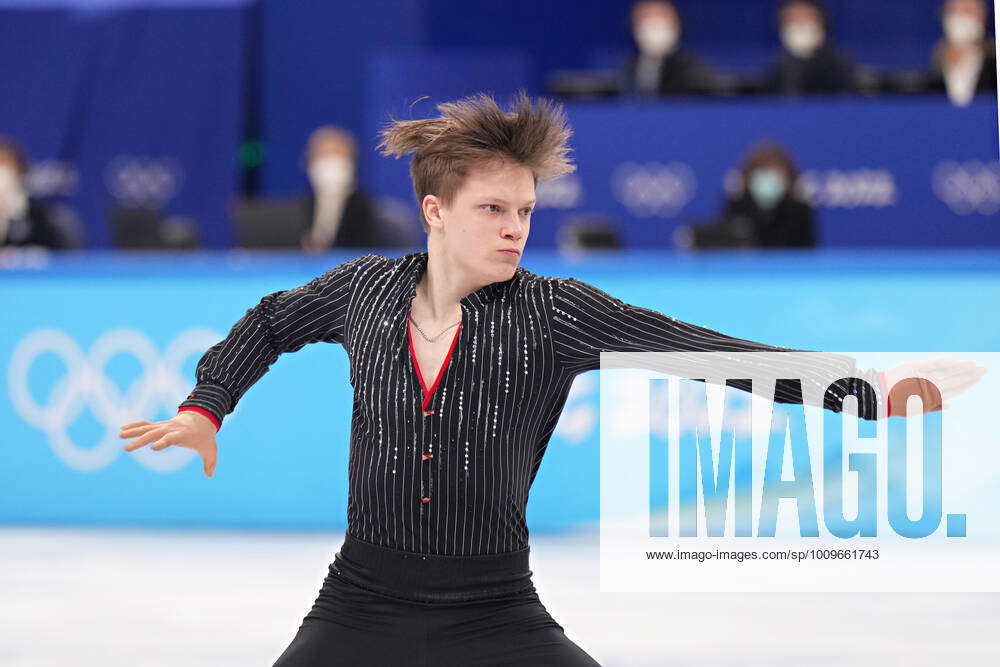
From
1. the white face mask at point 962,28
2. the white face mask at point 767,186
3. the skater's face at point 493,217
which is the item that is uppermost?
the white face mask at point 962,28

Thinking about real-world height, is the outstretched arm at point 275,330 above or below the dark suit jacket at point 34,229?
below

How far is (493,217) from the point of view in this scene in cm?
302

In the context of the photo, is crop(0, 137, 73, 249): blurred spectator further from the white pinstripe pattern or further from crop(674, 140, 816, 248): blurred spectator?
the white pinstripe pattern

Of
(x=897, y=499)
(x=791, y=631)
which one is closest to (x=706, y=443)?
(x=897, y=499)

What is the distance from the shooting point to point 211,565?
18.7 ft

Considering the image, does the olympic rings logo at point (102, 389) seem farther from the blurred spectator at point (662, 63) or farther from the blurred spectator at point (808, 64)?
the blurred spectator at point (808, 64)

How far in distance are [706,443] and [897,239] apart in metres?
3.70

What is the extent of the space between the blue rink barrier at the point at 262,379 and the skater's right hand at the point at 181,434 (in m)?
3.43

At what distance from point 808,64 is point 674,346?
738 centimetres

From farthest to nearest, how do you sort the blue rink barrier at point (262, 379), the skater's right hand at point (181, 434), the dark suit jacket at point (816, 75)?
Result: the dark suit jacket at point (816, 75)
the blue rink barrier at point (262, 379)
the skater's right hand at point (181, 434)

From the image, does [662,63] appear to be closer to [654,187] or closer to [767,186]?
[654,187]

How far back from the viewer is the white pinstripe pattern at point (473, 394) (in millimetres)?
3041

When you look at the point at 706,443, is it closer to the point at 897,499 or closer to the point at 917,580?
the point at 897,499

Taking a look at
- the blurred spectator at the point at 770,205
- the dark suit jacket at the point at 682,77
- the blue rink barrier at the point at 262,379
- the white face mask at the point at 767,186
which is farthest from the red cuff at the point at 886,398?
the dark suit jacket at the point at 682,77
